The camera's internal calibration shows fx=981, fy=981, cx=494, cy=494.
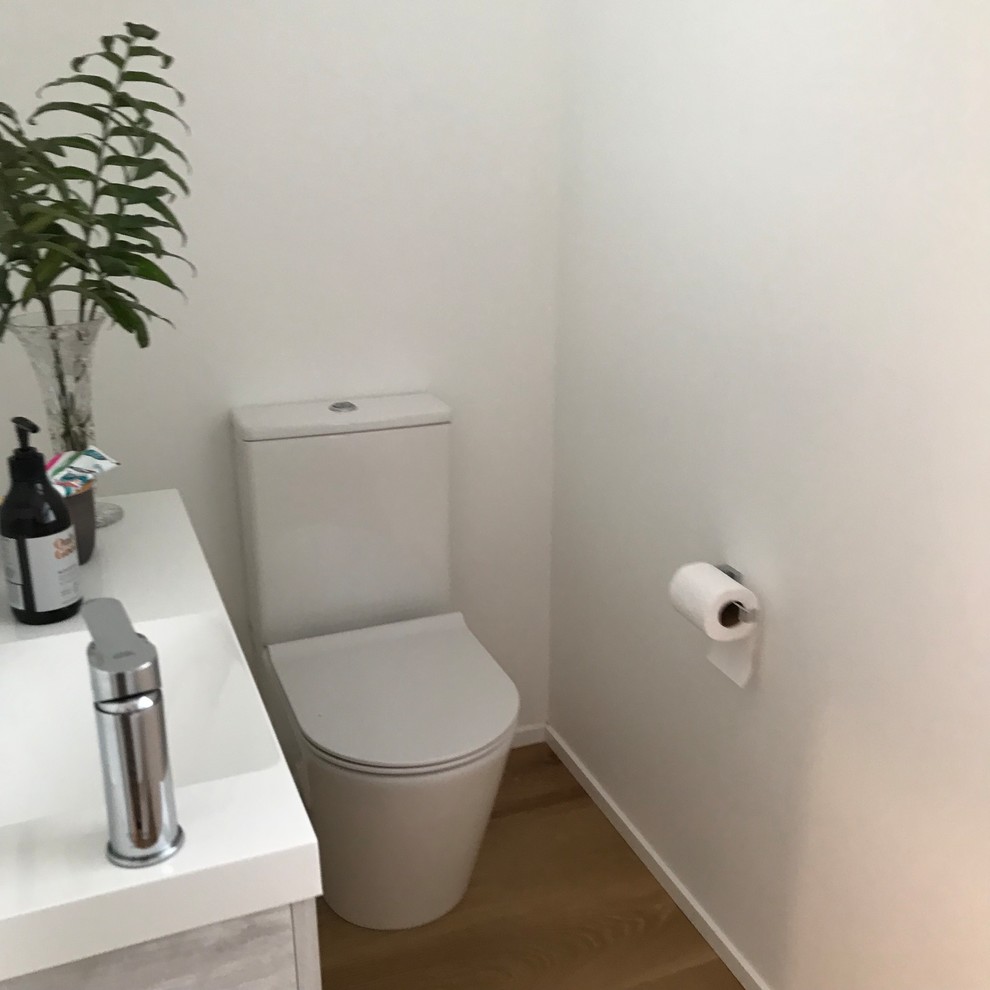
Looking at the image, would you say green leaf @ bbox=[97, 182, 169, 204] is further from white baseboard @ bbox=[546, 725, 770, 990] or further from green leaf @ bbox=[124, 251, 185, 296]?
white baseboard @ bbox=[546, 725, 770, 990]

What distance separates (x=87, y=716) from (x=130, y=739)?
1.60 ft

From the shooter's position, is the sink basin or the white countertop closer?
the white countertop

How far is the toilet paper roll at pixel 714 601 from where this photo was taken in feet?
4.95

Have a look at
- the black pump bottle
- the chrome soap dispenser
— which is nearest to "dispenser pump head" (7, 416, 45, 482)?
the black pump bottle

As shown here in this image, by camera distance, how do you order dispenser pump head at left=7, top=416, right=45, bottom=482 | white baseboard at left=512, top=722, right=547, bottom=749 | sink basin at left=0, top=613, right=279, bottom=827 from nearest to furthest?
sink basin at left=0, top=613, right=279, bottom=827 → dispenser pump head at left=7, top=416, right=45, bottom=482 → white baseboard at left=512, top=722, right=547, bottom=749

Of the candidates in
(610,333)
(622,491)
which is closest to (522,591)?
(622,491)

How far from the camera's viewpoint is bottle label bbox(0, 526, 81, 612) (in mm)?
1152

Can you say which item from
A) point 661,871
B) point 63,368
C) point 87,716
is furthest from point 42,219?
point 661,871

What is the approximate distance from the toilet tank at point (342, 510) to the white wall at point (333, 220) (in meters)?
0.09

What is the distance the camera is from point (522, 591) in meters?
2.29

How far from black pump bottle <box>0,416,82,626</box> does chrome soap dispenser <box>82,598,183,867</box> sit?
457 mm

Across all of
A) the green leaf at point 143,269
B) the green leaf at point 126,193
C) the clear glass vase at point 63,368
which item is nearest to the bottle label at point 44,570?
the clear glass vase at point 63,368

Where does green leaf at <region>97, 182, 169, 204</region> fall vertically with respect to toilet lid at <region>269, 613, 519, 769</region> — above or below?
above

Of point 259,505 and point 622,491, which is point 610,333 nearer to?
point 622,491
